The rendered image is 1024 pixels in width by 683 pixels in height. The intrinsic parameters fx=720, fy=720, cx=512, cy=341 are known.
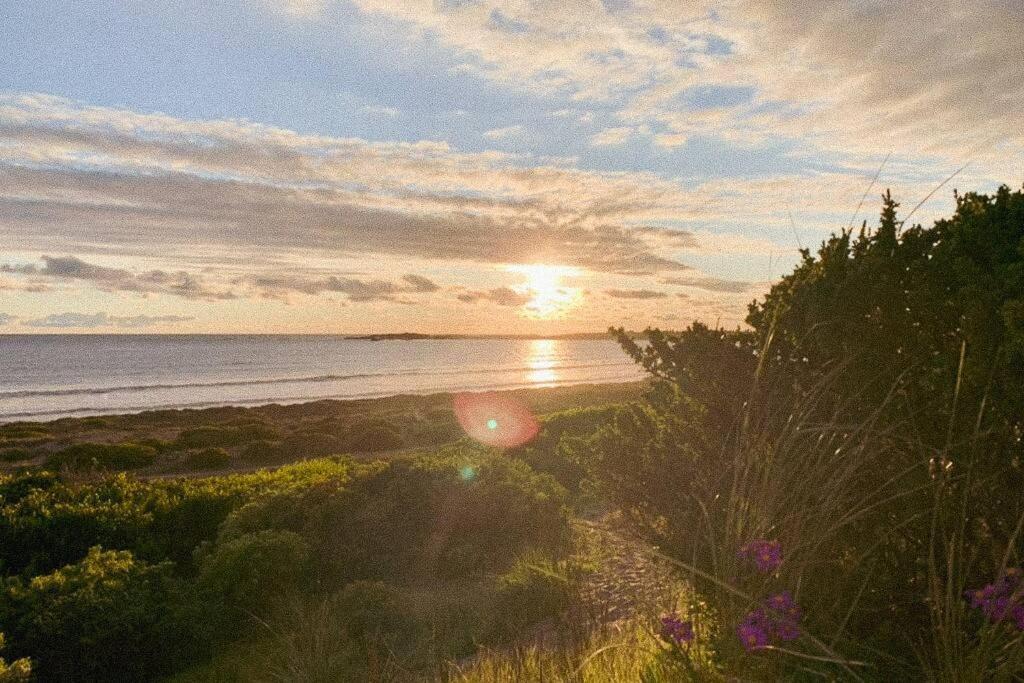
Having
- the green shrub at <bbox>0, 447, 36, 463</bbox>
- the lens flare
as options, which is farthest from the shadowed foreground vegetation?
the green shrub at <bbox>0, 447, 36, 463</bbox>

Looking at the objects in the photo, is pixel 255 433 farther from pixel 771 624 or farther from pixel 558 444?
pixel 771 624

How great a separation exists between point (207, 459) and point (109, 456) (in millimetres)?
4090

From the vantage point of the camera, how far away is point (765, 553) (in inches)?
133

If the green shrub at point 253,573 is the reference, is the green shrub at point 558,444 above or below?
below

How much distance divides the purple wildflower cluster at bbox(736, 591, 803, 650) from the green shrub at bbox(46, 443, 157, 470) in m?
28.2

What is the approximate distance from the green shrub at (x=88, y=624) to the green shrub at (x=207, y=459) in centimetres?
1974

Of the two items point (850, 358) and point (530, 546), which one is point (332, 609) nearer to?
point (530, 546)

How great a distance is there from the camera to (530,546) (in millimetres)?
10539

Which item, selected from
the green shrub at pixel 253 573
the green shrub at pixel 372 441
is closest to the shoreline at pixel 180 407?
the green shrub at pixel 372 441

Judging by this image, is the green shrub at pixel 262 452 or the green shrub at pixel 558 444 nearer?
the green shrub at pixel 558 444

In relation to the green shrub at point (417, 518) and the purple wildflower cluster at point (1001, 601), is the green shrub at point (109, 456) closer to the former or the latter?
the green shrub at point (417, 518)

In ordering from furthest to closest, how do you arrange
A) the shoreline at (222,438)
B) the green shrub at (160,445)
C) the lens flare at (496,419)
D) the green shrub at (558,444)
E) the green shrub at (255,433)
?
the green shrub at (255,433), the green shrub at (160,445), the shoreline at (222,438), the lens flare at (496,419), the green shrub at (558,444)

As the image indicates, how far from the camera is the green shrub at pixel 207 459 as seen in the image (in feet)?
87.6

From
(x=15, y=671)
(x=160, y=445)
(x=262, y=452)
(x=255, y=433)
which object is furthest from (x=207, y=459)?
(x=15, y=671)
